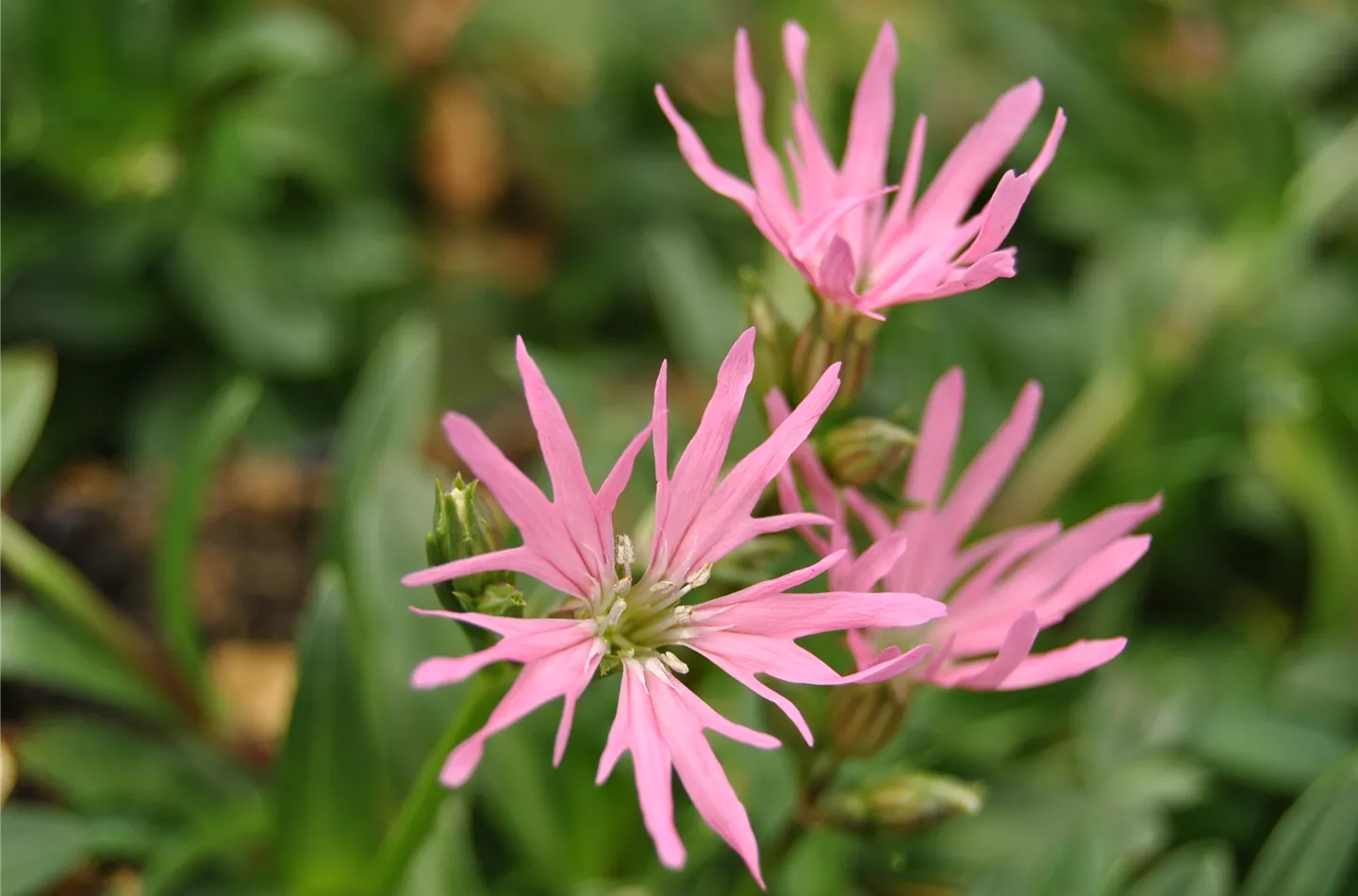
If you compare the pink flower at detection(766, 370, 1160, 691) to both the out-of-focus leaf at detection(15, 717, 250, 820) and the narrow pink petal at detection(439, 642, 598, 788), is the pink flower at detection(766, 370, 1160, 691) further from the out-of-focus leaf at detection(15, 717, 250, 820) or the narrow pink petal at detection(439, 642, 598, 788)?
the out-of-focus leaf at detection(15, 717, 250, 820)

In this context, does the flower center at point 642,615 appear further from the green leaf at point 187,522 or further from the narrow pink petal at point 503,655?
the green leaf at point 187,522

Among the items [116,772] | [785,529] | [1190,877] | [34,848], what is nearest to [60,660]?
[116,772]

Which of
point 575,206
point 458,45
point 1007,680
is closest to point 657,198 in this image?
point 575,206

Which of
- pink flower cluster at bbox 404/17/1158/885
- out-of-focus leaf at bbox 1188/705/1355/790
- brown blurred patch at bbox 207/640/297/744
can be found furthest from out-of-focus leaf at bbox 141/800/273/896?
out-of-focus leaf at bbox 1188/705/1355/790

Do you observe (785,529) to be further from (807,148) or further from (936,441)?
(807,148)

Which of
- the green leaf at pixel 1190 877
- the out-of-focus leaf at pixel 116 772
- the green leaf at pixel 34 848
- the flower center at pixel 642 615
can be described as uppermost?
the flower center at pixel 642 615

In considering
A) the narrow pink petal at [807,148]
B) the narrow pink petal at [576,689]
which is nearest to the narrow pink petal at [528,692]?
the narrow pink petal at [576,689]
